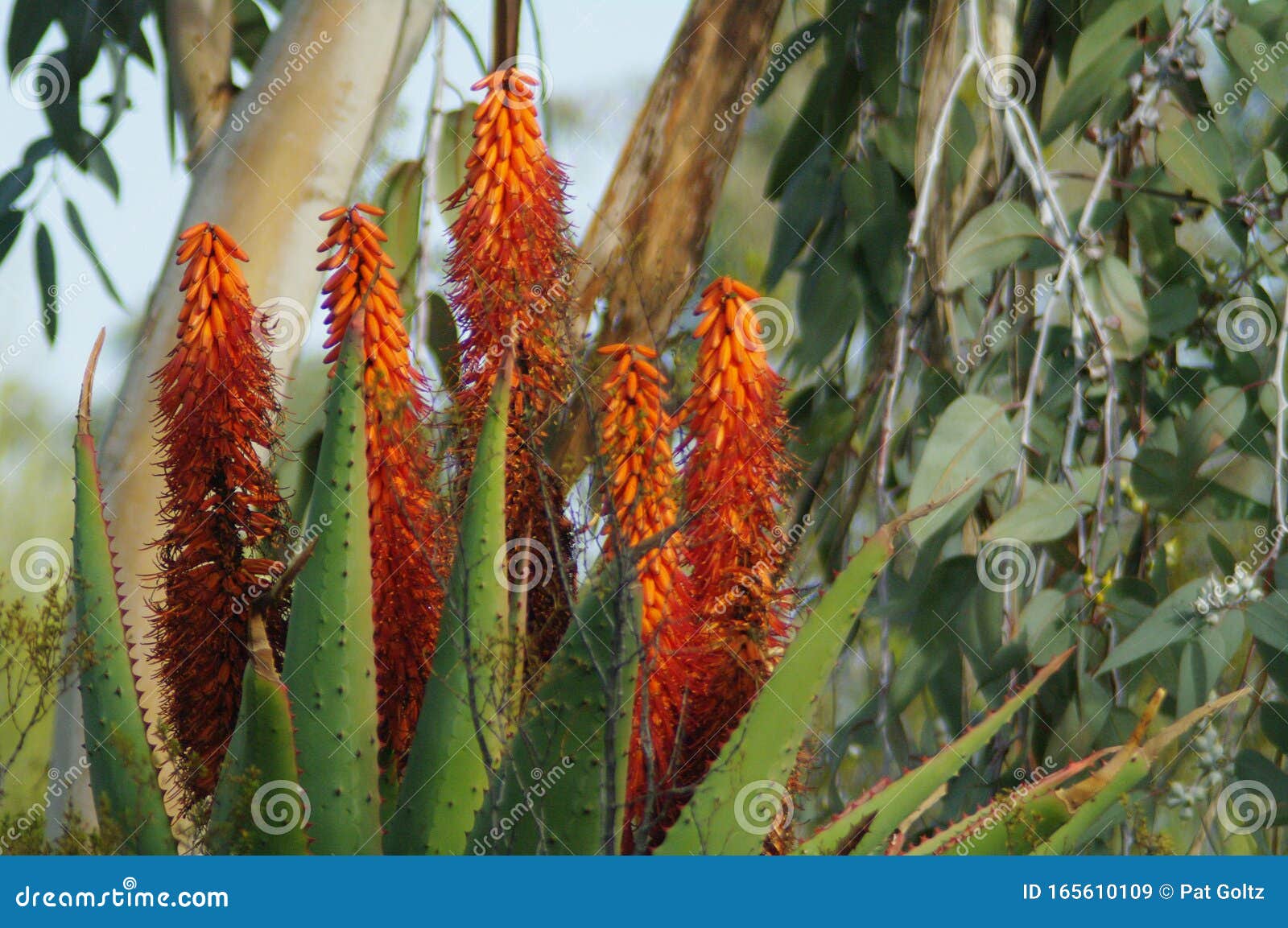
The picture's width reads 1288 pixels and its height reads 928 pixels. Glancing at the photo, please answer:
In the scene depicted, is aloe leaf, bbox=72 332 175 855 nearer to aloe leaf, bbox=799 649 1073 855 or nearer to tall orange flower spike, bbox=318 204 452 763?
tall orange flower spike, bbox=318 204 452 763

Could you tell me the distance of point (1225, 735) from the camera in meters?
1.11

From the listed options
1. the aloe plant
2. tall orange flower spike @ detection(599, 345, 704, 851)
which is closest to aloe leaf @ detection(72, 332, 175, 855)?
the aloe plant

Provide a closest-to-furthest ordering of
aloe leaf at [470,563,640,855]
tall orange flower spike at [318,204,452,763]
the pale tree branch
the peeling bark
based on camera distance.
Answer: aloe leaf at [470,563,640,855] → tall orange flower spike at [318,204,452,763] → the peeling bark → the pale tree branch

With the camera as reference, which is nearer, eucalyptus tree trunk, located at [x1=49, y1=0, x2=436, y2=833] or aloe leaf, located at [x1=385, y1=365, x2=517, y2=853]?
aloe leaf, located at [x1=385, y1=365, x2=517, y2=853]

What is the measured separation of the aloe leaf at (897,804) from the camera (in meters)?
0.61

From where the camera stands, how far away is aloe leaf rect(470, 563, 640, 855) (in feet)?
1.65

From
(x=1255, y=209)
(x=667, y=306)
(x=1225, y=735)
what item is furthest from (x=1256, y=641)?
(x=667, y=306)

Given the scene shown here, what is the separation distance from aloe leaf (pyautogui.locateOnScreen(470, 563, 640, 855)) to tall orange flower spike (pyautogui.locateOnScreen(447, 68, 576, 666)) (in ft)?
0.24

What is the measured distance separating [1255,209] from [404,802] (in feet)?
2.83

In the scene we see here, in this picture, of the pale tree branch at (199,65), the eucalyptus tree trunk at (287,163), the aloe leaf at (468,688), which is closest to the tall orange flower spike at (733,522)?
the aloe leaf at (468,688)

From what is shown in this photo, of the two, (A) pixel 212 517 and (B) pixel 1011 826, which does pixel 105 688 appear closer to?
(A) pixel 212 517

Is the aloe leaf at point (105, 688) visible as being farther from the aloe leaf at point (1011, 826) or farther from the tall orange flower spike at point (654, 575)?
the aloe leaf at point (1011, 826)

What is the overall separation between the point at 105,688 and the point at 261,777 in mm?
97

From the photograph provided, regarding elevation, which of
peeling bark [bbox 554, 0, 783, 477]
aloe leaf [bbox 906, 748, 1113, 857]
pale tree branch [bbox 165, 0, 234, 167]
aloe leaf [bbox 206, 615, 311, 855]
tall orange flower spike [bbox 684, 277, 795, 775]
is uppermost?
pale tree branch [bbox 165, 0, 234, 167]
